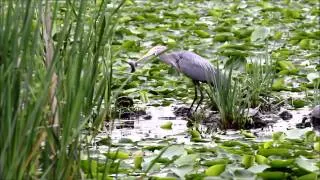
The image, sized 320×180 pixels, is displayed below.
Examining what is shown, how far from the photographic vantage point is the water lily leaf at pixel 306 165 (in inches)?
163

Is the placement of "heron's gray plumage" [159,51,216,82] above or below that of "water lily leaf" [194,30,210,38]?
below

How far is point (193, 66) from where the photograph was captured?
6.47m

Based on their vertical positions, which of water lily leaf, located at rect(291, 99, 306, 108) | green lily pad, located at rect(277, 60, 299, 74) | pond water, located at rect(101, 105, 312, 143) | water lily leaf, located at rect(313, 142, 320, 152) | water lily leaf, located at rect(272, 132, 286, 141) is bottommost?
water lily leaf, located at rect(313, 142, 320, 152)

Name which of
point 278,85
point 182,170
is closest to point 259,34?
point 278,85

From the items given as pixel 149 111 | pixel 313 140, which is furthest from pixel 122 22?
pixel 313 140

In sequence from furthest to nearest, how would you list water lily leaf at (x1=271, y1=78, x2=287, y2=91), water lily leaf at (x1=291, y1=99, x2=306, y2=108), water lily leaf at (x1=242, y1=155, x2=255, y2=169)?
water lily leaf at (x1=271, y1=78, x2=287, y2=91)
water lily leaf at (x1=291, y1=99, x2=306, y2=108)
water lily leaf at (x1=242, y1=155, x2=255, y2=169)

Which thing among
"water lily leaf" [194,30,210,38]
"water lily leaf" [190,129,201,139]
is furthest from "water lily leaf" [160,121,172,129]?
"water lily leaf" [194,30,210,38]

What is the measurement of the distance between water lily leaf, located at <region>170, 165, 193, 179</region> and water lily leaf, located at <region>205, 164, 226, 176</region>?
0.35ft

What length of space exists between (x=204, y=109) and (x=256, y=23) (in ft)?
14.0

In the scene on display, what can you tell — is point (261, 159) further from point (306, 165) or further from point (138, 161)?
point (138, 161)

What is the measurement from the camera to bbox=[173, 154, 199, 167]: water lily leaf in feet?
14.4

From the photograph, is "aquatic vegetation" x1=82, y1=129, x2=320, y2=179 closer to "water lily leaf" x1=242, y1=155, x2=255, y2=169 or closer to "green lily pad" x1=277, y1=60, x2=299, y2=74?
"water lily leaf" x1=242, y1=155, x2=255, y2=169

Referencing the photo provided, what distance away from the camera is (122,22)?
34.0 feet

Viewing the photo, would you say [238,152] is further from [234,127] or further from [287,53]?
[287,53]
